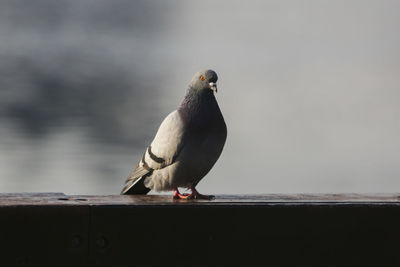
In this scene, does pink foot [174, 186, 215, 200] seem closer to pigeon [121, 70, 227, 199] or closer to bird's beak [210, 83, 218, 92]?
pigeon [121, 70, 227, 199]

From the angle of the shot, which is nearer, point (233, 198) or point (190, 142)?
point (233, 198)

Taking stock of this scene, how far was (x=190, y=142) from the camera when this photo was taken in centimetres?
381

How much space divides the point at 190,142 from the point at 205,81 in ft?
1.29

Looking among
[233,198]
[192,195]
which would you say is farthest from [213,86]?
[233,198]

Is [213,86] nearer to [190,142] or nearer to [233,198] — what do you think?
[190,142]

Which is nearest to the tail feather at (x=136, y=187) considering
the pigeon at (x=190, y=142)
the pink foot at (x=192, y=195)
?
the pigeon at (x=190, y=142)

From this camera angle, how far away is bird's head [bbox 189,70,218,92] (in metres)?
3.88
